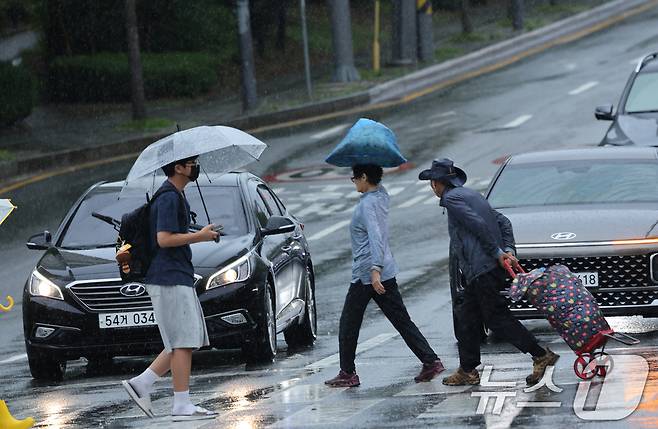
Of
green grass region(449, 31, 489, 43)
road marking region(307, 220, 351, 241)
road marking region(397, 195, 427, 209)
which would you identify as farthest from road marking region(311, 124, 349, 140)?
green grass region(449, 31, 489, 43)

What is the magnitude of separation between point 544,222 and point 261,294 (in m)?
2.22

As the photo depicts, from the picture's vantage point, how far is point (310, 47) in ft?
141

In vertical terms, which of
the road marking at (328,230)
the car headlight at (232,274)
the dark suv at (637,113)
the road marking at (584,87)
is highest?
the car headlight at (232,274)

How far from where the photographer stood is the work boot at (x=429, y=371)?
10.9m

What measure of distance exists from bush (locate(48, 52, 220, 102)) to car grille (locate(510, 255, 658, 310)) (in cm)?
2423

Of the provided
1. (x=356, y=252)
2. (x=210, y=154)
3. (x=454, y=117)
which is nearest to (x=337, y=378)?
(x=356, y=252)

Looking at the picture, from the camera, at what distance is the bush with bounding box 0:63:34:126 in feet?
101

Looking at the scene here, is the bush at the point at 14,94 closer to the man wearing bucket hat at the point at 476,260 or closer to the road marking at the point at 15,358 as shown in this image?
the road marking at the point at 15,358

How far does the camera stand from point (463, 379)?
1053 cm

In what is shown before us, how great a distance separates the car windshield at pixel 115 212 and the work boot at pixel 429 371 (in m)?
2.85

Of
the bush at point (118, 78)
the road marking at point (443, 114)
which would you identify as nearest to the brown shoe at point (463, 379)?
the road marking at point (443, 114)

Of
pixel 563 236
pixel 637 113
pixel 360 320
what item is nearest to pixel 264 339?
pixel 360 320

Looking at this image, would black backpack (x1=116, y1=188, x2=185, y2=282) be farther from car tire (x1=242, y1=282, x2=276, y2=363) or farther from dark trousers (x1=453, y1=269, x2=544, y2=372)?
car tire (x1=242, y1=282, x2=276, y2=363)

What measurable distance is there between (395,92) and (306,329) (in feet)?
72.3
